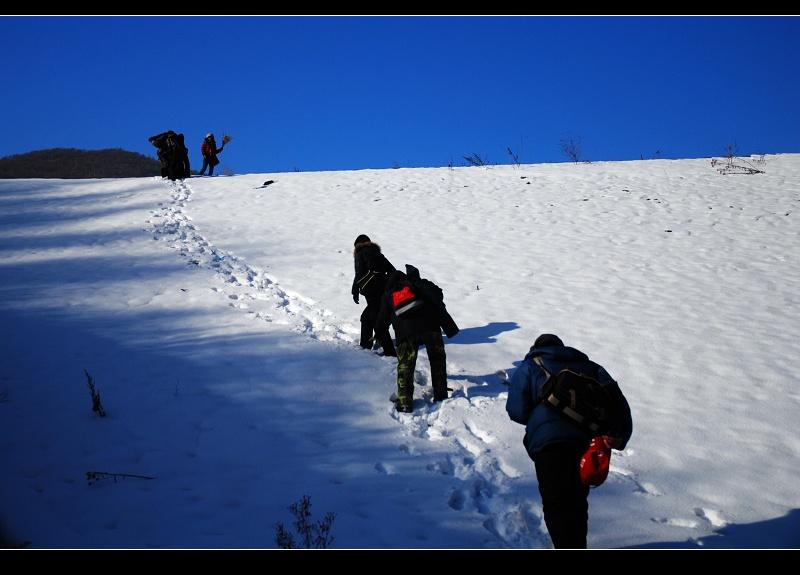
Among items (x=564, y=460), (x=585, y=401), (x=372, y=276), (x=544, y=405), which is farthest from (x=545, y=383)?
(x=372, y=276)

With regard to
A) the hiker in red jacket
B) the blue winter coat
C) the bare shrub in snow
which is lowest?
the bare shrub in snow

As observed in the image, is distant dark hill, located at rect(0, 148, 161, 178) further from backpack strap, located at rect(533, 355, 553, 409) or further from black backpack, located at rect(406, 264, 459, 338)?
backpack strap, located at rect(533, 355, 553, 409)

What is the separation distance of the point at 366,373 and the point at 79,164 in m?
33.0

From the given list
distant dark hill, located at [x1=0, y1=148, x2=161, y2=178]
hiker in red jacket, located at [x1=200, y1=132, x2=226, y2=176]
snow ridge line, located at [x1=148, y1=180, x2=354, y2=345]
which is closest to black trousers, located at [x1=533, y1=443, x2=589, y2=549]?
snow ridge line, located at [x1=148, y1=180, x2=354, y2=345]

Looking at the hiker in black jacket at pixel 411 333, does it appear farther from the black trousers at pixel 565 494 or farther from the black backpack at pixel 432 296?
the black trousers at pixel 565 494

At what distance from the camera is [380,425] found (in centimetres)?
613

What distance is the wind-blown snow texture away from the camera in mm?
4492

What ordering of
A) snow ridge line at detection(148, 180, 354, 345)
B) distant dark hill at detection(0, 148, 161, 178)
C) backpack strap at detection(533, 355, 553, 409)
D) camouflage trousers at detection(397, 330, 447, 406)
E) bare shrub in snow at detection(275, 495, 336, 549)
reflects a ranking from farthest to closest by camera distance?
distant dark hill at detection(0, 148, 161, 178)
snow ridge line at detection(148, 180, 354, 345)
camouflage trousers at detection(397, 330, 447, 406)
bare shrub in snow at detection(275, 495, 336, 549)
backpack strap at detection(533, 355, 553, 409)

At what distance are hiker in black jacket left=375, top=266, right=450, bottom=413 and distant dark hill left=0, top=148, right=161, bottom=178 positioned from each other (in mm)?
28042

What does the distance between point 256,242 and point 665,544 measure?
11.5 m

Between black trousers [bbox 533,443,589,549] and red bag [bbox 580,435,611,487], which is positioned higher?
red bag [bbox 580,435,611,487]

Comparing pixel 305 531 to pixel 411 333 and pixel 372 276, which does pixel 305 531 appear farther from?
pixel 372 276

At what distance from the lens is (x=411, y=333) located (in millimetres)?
6465
